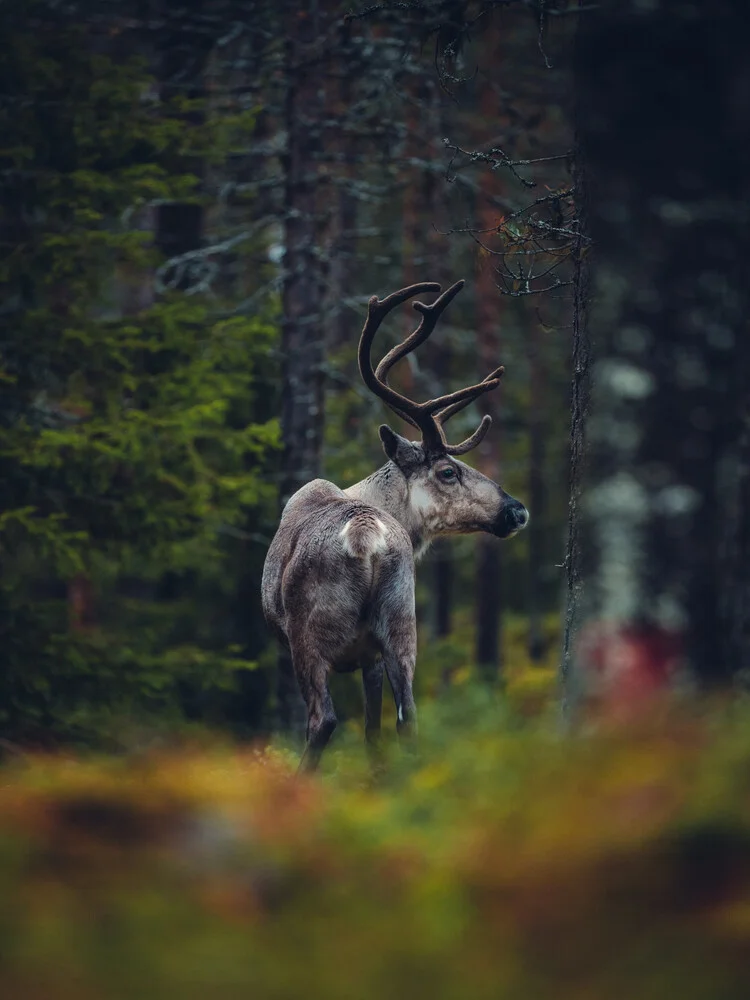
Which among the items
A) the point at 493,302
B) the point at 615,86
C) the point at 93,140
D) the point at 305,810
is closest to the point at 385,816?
Result: the point at 305,810

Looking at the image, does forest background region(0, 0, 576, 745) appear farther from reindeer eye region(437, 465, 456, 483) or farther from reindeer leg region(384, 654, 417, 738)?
reindeer leg region(384, 654, 417, 738)

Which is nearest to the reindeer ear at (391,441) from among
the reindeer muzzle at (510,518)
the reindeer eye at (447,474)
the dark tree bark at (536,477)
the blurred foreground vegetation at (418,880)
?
the reindeer eye at (447,474)

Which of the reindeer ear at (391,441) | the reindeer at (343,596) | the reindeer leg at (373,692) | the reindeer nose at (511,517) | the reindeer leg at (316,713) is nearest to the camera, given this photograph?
the reindeer leg at (316,713)

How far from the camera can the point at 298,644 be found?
7391 mm

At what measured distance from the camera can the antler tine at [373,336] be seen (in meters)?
8.66

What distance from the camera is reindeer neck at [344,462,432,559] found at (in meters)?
8.93

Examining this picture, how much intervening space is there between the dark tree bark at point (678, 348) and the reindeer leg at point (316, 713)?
2.92m

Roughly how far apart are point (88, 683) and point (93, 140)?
6.07 m

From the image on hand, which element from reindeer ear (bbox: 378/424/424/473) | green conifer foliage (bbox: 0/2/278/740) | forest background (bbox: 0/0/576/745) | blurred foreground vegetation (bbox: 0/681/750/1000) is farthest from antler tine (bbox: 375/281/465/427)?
blurred foreground vegetation (bbox: 0/681/750/1000)

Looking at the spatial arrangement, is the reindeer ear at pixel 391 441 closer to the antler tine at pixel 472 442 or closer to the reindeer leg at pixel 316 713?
the antler tine at pixel 472 442

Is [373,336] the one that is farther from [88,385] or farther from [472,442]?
[88,385]

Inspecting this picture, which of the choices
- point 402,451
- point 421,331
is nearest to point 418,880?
point 402,451

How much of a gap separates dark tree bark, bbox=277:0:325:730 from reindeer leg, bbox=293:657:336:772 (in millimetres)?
6458

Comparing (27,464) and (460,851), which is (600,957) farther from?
(27,464)
